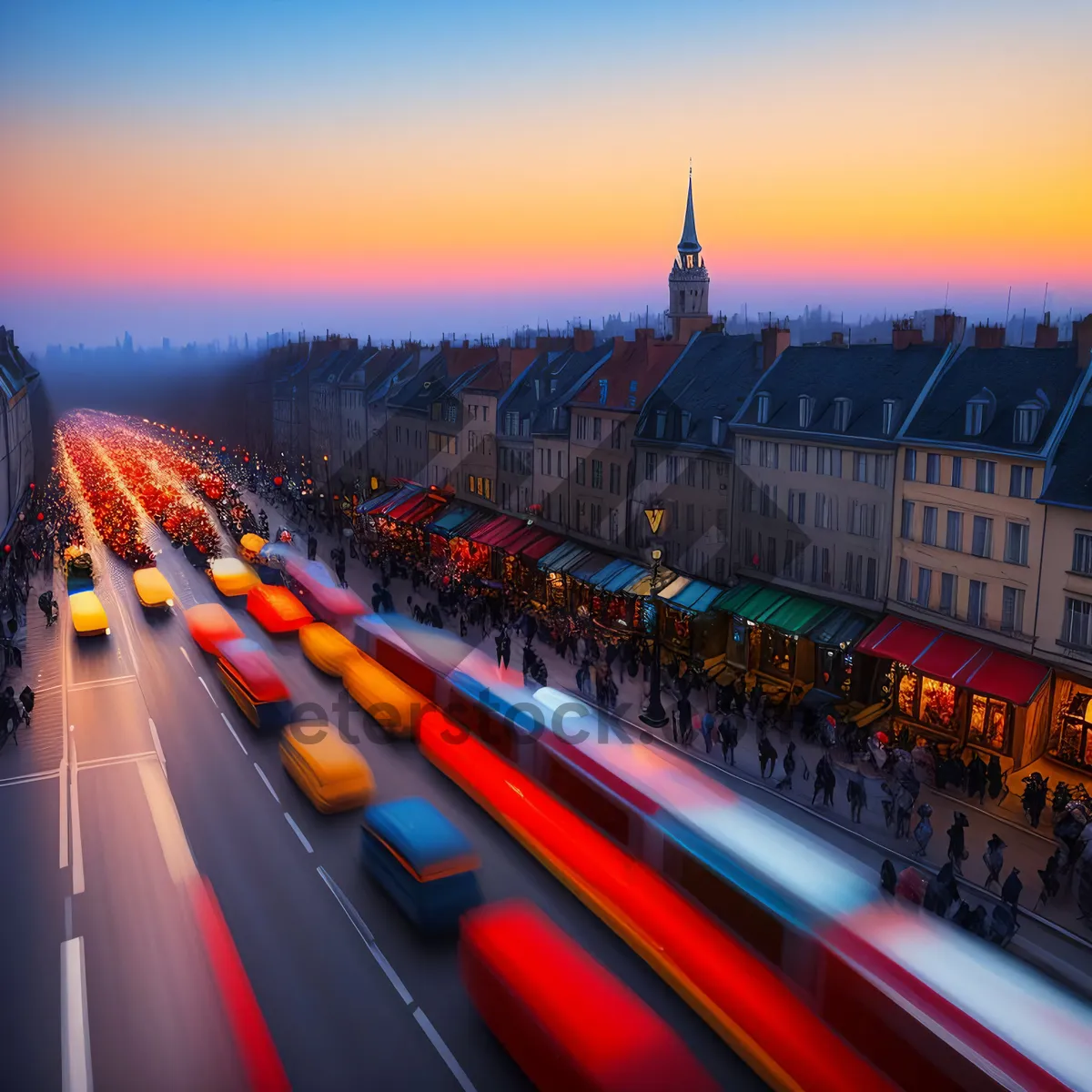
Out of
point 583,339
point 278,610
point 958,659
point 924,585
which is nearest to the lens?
point 958,659

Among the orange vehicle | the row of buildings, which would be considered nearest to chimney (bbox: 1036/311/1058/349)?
A: the row of buildings

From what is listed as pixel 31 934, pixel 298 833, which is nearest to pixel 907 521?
pixel 298 833

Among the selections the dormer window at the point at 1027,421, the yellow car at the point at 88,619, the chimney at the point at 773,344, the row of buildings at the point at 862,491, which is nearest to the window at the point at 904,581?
the row of buildings at the point at 862,491

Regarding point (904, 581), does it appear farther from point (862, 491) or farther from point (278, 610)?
point (278, 610)

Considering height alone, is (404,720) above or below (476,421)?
below

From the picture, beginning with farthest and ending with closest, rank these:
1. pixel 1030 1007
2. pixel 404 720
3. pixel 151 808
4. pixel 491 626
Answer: pixel 491 626 → pixel 404 720 → pixel 151 808 → pixel 1030 1007

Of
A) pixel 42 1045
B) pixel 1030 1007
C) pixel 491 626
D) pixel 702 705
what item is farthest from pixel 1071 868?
pixel 491 626

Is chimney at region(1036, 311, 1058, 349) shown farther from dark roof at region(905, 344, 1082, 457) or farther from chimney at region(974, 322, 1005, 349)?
dark roof at region(905, 344, 1082, 457)

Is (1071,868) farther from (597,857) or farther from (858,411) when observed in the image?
(858,411)
